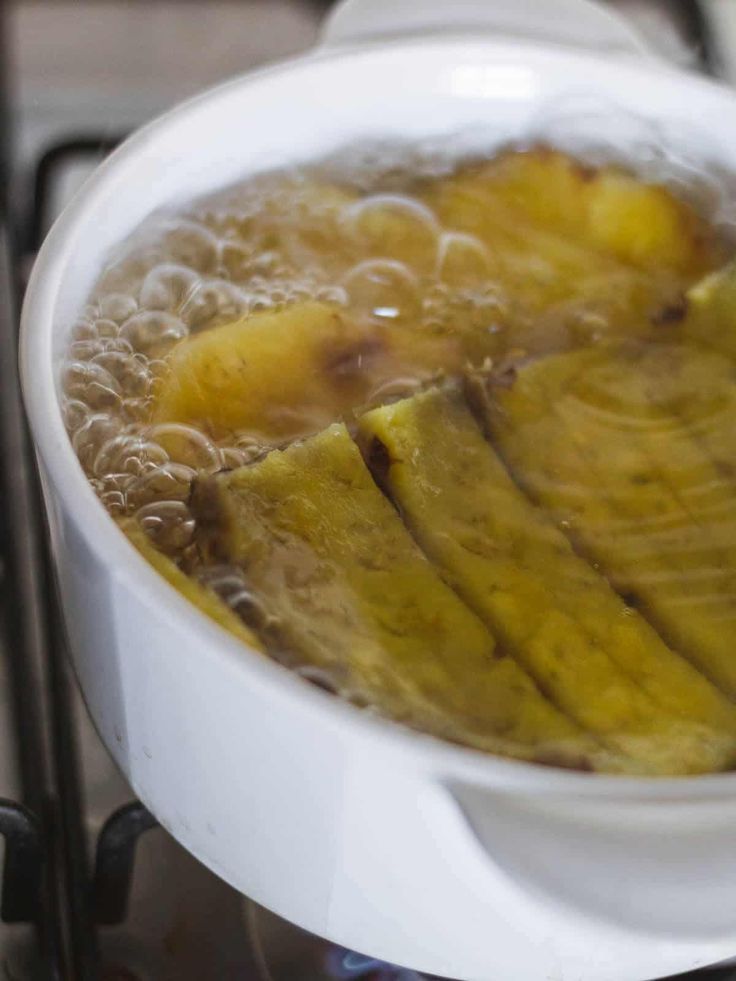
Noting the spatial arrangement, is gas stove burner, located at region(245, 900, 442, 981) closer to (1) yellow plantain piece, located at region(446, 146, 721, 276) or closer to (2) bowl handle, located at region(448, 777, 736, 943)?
(2) bowl handle, located at region(448, 777, 736, 943)

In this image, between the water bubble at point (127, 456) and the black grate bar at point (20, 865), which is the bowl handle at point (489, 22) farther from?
the black grate bar at point (20, 865)

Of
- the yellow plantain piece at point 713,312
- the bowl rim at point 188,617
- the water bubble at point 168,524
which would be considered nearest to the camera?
the bowl rim at point 188,617

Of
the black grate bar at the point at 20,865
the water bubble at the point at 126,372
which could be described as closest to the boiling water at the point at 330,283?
the water bubble at the point at 126,372

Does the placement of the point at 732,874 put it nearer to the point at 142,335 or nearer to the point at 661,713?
the point at 661,713

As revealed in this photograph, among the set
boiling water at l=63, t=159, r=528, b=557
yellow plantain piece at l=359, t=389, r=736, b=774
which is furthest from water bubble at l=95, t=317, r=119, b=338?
yellow plantain piece at l=359, t=389, r=736, b=774

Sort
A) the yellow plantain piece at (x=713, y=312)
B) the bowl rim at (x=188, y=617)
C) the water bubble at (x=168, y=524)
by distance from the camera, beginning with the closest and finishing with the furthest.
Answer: the bowl rim at (x=188, y=617), the water bubble at (x=168, y=524), the yellow plantain piece at (x=713, y=312)

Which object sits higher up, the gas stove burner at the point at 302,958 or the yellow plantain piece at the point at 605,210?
the yellow plantain piece at the point at 605,210
